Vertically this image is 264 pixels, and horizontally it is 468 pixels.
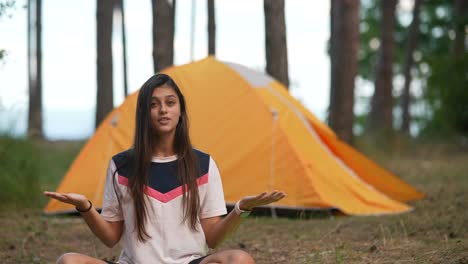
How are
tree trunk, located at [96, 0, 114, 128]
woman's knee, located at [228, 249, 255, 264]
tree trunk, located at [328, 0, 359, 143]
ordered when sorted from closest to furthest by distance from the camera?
woman's knee, located at [228, 249, 255, 264]
tree trunk, located at [328, 0, 359, 143]
tree trunk, located at [96, 0, 114, 128]

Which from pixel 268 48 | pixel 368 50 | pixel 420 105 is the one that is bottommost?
pixel 420 105

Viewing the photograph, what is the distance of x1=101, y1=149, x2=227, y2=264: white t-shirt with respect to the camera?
375cm

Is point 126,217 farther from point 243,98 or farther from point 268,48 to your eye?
point 268,48

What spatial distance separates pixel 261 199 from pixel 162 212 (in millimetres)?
507

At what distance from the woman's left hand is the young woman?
2 centimetres

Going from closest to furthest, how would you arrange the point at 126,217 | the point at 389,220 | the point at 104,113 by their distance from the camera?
1. the point at 126,217
2. the point at 389,220
3. the point at 104,113

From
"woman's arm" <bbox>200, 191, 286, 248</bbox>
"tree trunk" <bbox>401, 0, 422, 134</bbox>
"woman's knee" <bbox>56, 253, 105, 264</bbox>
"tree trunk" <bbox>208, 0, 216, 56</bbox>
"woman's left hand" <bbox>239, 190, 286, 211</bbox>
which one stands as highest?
"tree trunk" <bbox>208, 0, 216, 56</bbox>

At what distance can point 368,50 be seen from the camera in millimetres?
34312

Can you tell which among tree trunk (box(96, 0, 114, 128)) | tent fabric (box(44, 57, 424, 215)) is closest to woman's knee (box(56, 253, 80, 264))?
tent fabric (box(44, 57, 424, 215))

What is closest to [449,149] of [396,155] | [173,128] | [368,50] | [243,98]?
[396,155]

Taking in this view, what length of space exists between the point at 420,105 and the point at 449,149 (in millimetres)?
18318

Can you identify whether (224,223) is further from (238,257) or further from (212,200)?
(238,257)

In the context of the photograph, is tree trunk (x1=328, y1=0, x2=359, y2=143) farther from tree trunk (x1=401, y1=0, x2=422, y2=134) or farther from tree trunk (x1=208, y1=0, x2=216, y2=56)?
tree trunk (x1=401, y1=0, x2=422, y2=134)

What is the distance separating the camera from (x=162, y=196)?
3797mm
